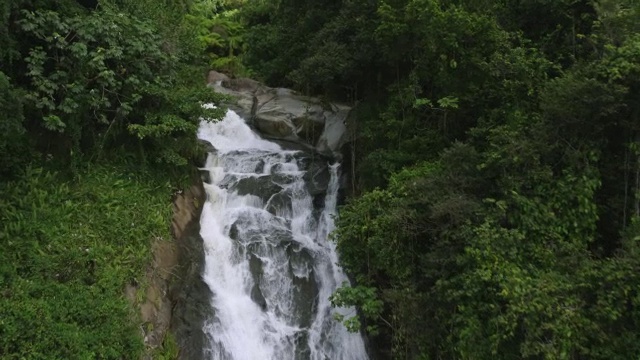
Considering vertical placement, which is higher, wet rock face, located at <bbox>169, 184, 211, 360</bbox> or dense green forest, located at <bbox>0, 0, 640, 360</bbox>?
dense green forest, located at <bbox>0, 0, 640, 360</bbox>

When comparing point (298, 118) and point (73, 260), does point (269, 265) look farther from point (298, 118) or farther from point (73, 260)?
point (298, 118)

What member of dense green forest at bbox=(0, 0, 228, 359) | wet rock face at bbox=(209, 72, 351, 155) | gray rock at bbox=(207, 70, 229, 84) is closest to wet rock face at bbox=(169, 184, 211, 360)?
dense green forest at bbox=(0, 0, 228, 359)

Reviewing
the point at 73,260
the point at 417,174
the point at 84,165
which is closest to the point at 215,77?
the point at 84,165

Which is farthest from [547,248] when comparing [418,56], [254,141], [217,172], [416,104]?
[254,141]

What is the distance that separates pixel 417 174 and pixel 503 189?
1.98m

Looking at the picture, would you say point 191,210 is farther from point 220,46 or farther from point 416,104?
point 220,46

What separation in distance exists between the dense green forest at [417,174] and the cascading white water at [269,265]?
104 centimetres

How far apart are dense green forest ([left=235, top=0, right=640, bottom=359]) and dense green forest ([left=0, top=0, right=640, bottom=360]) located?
0.03 metres

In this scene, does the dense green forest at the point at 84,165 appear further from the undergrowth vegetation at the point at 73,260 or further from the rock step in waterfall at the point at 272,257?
the rock step in waterfall at the point at 272,257

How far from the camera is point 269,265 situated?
10.1 meters

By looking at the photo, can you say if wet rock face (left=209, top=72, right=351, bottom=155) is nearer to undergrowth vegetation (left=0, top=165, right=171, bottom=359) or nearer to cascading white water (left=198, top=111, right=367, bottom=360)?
cascading white water (left=198, top=111, right=367, bottom=360)

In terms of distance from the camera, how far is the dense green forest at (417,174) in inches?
251

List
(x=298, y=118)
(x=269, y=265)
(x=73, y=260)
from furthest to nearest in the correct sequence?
(x=298, y=118) < (x=269, y=265) < (x=73, y=260)

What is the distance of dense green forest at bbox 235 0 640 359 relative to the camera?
6078 mm
